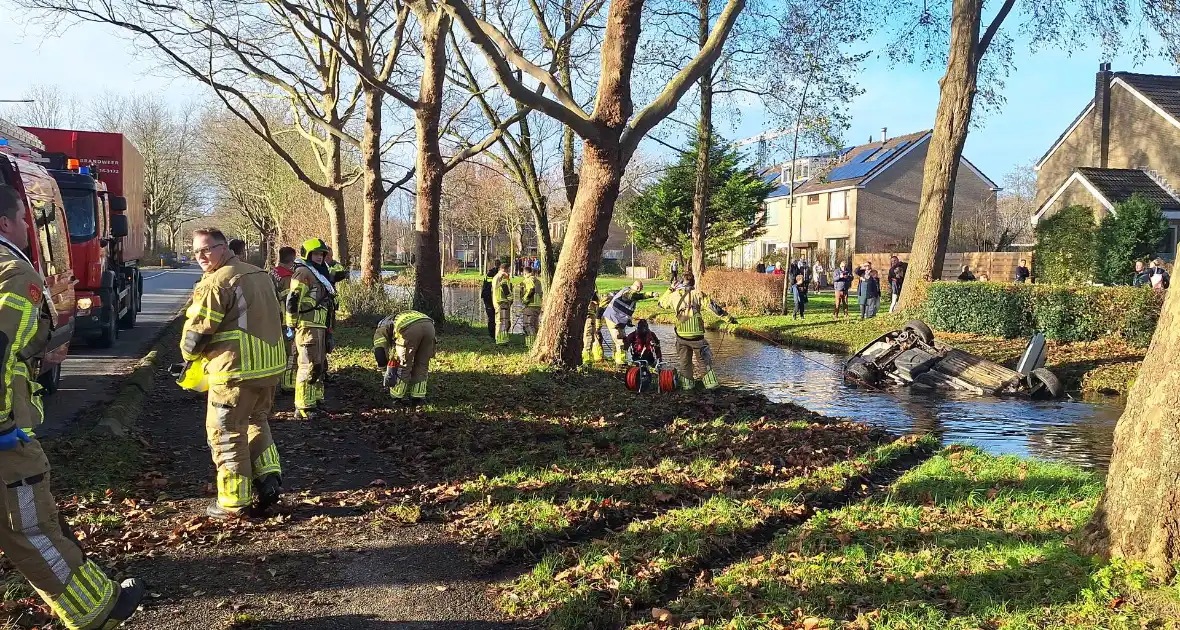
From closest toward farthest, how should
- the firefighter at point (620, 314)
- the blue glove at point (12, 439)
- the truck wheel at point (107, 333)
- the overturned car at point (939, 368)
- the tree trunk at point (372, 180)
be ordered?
the blue glove at point (12, 439) < the overturned car at point (939, 368) < the firefighter at point (620, 314) < the truck wheel at point (107, 333) < the tree trunk at point (372, 180)

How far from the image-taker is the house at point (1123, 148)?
33.3 metres

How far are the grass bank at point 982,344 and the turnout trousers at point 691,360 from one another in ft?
20.3

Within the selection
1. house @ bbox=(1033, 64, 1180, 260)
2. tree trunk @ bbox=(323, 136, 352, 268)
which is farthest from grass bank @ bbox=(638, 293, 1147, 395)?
house @ bbox=(1033, 64, 1180, 260)

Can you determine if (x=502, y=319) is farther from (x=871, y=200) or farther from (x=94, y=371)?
(x=871, y=200)

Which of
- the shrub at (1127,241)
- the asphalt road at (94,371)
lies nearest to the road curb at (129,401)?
the asphalt road at (94,371)

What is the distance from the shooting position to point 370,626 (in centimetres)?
418

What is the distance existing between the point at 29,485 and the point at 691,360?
9.09m

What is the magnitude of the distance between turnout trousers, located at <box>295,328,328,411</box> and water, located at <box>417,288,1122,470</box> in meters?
6.24

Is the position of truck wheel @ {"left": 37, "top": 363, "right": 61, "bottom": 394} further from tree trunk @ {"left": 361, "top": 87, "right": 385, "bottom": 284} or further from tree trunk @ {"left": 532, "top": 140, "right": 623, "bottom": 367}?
tree trunk @ {"left": 361, "top": 87, "right": 385, "bottom": 284}

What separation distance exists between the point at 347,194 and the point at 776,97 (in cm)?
4016

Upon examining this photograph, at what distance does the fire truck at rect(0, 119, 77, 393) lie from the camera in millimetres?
8516

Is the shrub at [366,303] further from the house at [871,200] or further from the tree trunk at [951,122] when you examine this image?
the house at [871,200]

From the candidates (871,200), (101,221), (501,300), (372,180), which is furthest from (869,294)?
(871,200)

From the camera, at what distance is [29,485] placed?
3566mm
